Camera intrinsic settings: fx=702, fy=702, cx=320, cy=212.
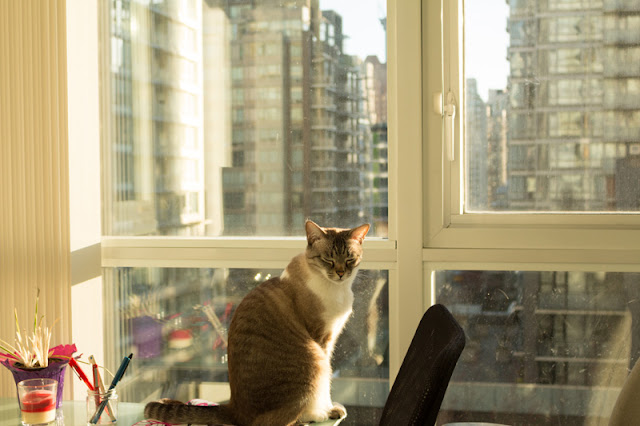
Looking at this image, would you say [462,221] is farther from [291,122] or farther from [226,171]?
[226,171]

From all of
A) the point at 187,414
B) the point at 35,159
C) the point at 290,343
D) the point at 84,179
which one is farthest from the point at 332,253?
the point at 35,159

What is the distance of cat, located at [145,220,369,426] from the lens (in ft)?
6.35

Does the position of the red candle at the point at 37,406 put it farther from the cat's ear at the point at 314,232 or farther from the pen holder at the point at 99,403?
the cat's ear at the point at 314,232

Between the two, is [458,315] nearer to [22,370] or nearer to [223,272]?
[223,272]

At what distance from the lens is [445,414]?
2379mm

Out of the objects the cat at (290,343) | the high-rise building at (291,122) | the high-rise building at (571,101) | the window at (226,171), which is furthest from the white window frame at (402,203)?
the high-rise building at (571,101)

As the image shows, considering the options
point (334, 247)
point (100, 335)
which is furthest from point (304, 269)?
point (100, 335)

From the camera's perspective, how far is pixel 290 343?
199cm

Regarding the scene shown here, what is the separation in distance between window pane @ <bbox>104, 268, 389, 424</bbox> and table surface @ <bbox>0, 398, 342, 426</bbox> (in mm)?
474

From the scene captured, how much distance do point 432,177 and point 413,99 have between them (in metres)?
0.26

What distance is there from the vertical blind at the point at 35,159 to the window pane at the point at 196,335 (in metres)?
0.23

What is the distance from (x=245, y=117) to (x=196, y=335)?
0.81 metres

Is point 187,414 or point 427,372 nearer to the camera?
point 427,372

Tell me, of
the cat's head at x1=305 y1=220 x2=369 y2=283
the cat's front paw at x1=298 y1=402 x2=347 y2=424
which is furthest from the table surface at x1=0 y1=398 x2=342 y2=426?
the cat's head at x1=305 y1=220 x2=369 y2=283
